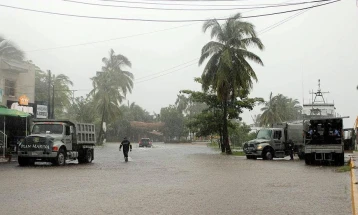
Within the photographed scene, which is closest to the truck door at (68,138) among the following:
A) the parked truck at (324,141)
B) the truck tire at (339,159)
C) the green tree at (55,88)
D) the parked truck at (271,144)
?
the parked truck at (271,144)

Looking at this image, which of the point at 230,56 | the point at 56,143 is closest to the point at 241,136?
the point at 230,56

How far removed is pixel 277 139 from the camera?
30.3m

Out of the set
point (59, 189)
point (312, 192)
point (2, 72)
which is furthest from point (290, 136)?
point (2, 72)

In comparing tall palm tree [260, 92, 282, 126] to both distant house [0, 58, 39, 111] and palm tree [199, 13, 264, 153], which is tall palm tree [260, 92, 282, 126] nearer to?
palm tree [199, 13, 264, 153]

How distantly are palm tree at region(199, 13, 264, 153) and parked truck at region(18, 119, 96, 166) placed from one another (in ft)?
48.7

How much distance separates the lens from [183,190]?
1183cm

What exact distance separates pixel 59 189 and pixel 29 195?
51.2 inches

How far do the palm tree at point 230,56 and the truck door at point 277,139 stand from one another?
25.4 ft

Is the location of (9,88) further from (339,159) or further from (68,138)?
(339,159)

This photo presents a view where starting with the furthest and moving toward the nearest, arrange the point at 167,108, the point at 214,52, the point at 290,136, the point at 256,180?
1. the point at 167,108
2. the point at 214,52
3. the point at 290,136
4. the point at 256,180

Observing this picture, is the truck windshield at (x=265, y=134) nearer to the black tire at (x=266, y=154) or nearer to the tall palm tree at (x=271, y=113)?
the black tire at (x=266, y=154)

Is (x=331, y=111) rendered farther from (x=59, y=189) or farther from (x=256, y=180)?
(x=59, y=189)

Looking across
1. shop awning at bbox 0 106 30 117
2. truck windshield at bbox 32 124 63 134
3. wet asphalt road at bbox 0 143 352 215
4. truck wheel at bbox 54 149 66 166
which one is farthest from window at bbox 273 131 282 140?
shop awning at bbox 0 106 30 117

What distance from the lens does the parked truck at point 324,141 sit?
936 inches
